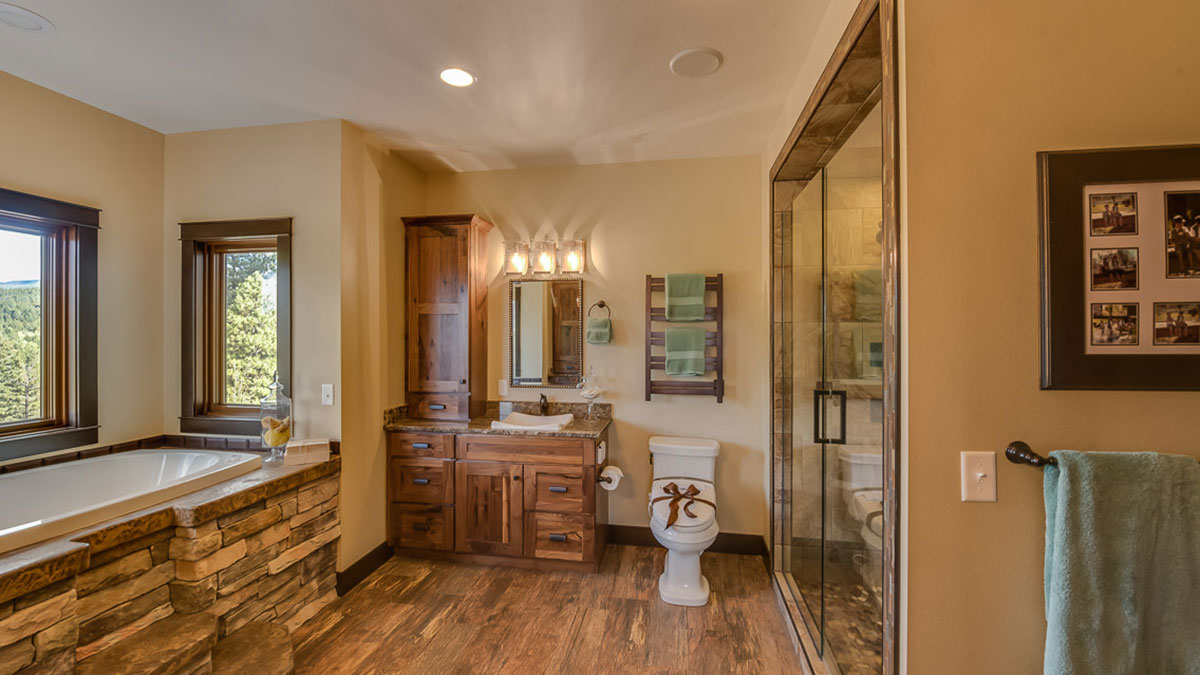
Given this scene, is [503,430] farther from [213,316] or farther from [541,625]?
[213,316]

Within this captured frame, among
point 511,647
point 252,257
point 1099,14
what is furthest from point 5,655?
point 1099,14

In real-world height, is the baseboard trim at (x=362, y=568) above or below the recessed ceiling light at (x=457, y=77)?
below

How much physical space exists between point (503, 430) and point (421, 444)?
55 cm

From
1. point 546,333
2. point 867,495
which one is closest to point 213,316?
point 546,333

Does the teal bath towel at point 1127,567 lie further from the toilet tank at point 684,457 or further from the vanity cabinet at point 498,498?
the vanity cabinet at point 498,498

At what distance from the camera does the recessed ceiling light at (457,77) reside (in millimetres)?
2119

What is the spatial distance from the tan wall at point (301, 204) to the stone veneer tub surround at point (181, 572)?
18.8 inches

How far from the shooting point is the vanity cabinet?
2.79 metres

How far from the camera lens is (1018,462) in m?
1.13

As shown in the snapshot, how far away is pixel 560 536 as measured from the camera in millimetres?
2801

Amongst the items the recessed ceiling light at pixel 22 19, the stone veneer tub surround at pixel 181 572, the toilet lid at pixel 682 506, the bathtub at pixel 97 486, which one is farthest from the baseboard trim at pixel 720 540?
the recessed ceiling light at pixel 22 19

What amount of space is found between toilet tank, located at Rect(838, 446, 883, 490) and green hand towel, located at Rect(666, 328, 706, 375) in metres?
1.08

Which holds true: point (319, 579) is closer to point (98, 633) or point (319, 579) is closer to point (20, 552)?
point (98, 633)

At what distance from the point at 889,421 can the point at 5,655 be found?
2.48m
